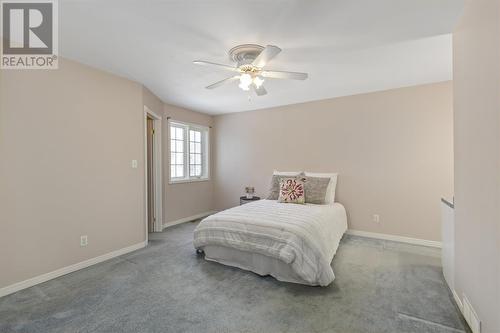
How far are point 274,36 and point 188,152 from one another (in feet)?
11.2

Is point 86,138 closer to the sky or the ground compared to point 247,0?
closer to the ground

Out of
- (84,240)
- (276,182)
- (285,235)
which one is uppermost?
(276,182)

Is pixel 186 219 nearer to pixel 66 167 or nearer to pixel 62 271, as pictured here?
pixel 62 271

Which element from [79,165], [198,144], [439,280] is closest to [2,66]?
[79,165]

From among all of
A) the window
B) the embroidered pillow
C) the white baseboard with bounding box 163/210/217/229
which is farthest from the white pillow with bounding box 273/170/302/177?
the white baseboard with bounding box 163/210/217/229

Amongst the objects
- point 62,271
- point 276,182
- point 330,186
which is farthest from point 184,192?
point 330,186

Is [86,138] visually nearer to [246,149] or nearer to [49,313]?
[49,313]

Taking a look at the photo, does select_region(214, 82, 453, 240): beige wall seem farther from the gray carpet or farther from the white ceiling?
the gray carpet

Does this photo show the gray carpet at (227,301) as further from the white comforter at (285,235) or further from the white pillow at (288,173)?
the white pillow at (288,173)

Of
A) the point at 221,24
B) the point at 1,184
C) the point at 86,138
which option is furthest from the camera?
the point at 86,138

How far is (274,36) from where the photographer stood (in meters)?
2.11

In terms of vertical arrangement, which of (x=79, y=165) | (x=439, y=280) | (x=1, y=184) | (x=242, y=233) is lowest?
(x=439, y=280)

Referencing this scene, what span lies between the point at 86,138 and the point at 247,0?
2.39m

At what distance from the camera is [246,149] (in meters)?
5.12
